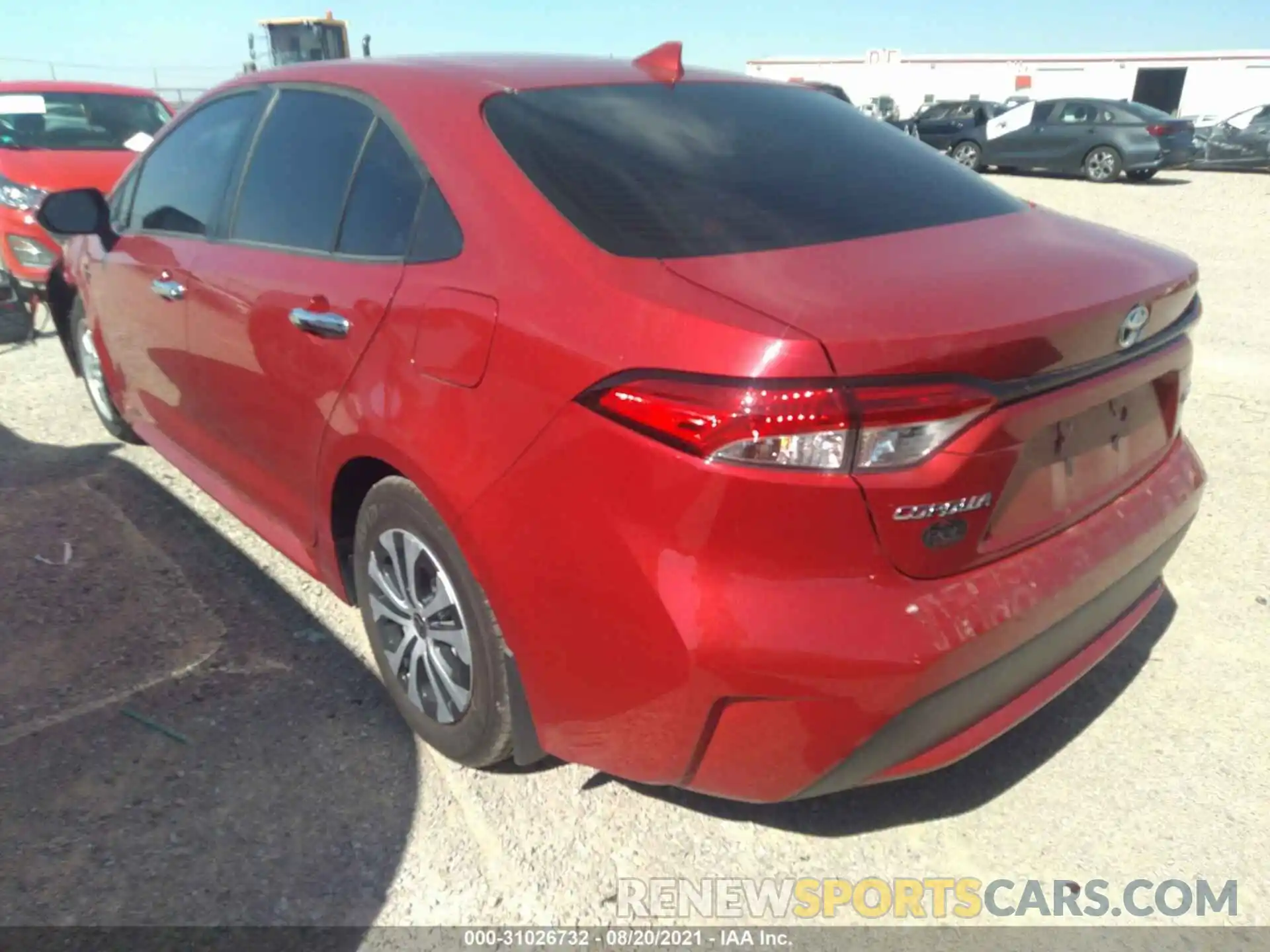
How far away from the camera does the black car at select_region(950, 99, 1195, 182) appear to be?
Result: 1716 cm

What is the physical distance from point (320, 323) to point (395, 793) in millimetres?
1199

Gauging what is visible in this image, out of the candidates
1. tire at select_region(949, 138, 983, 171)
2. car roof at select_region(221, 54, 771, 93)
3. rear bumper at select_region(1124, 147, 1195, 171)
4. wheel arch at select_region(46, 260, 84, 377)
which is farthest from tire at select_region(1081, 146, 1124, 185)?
wheel arch at select_region(46, 260, 84, 377)

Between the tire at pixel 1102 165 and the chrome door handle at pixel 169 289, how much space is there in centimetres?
1798

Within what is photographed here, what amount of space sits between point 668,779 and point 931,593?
64cm

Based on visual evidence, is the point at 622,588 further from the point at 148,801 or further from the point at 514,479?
the point at 148,801

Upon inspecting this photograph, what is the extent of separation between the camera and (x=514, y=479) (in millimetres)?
1904

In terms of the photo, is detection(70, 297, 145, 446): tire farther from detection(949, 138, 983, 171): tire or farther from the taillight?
detection(949, 138, 983, 171): tire

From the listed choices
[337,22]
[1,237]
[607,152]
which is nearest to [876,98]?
[337,22]

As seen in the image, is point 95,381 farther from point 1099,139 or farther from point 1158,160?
point 1158,160

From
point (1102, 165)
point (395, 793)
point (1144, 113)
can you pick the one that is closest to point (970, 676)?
point (395, 793)

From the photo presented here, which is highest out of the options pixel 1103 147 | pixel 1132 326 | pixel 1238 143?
pixel 1132 326

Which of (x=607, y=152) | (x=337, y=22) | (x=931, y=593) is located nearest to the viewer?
(x=931, y=593)

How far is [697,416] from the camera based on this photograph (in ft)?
5.35

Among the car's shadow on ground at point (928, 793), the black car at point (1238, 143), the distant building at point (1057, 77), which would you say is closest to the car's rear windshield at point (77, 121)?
the car's shadow on ground at point (928, 793)
